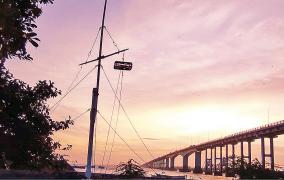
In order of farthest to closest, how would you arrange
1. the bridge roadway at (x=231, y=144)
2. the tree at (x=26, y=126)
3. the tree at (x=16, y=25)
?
the bridge roadway at (x=231, y=144), the tree at (x=26, y=126), the tree at (x=16, y=25)

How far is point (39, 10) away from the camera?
9352mm

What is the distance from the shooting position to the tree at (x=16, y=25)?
7714mm

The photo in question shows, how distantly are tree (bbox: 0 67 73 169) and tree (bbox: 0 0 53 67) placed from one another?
123 inches

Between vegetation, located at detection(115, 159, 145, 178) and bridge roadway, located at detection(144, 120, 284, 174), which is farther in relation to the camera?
bridge roadway, located at detection(144, 120, 284, 174)

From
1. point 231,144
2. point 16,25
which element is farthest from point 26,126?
point 231,144

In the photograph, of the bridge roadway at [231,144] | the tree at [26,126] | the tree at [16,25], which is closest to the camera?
the tree at [16,25]

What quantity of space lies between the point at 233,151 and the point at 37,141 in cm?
15740

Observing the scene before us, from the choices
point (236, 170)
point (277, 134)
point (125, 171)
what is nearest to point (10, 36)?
point (125, 171)

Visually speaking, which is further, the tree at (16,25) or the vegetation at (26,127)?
the vegetation at (26,127)

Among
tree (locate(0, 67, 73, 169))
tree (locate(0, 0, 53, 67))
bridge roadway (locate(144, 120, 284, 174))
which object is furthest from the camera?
bridge roadway (locate(144, 120, 284, 174))

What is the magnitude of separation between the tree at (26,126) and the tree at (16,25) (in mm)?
3119

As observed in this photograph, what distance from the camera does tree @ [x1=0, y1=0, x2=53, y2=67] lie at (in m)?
7.71

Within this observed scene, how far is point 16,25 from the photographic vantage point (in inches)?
344

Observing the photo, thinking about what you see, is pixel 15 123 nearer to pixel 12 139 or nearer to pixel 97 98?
pixel 12 139
